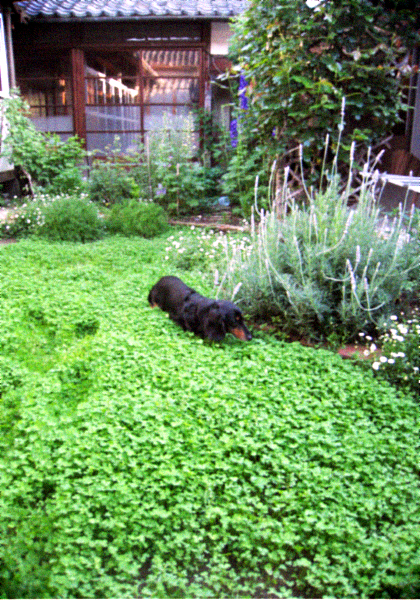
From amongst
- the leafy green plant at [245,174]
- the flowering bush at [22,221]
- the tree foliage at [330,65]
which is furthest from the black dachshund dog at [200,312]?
the flowering bush at [22,221]

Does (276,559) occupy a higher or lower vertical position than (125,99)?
lower

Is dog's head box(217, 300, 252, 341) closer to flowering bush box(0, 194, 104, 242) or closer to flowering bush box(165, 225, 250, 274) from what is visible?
flowering bush box(165, 225, 250, 274)

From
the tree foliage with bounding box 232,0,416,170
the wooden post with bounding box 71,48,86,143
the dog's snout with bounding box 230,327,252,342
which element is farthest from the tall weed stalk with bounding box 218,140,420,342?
the wooden post with bounding box 71,48,86,143

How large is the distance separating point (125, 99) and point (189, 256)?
7.05 m

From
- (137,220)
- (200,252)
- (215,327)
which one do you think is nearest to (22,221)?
(137,220)

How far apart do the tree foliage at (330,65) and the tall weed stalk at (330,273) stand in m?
1.90

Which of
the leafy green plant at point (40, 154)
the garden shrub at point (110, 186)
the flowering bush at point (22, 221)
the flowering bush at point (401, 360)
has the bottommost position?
the flowering bush at point (401, 360)

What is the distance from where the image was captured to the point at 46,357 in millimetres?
4074

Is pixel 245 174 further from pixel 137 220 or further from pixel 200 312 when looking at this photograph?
pixel 200 312

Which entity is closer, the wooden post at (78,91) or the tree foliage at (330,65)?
the tree foliage at (330,65)

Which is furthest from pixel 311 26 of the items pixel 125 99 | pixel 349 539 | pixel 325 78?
pixel 125 99

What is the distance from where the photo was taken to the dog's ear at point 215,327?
398cm

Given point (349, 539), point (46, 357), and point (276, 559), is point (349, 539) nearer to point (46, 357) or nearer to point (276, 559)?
point (276, 559)

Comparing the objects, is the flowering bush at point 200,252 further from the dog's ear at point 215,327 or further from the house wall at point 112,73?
the house wall at point 112,73
